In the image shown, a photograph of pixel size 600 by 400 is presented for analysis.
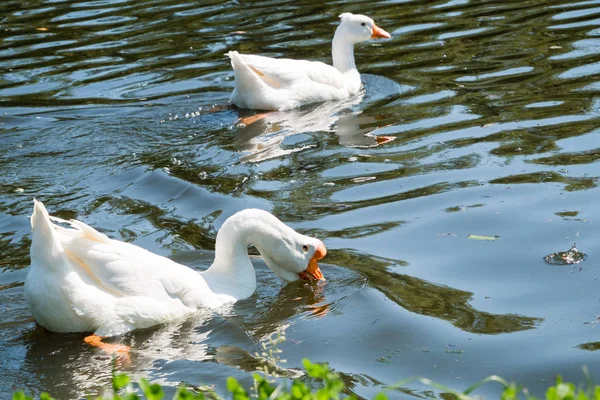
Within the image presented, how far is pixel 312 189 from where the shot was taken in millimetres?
8797

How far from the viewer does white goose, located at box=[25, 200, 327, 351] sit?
242 inches

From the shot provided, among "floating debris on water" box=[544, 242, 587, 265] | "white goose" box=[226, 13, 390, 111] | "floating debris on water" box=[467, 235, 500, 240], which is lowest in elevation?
"floating debris on water" box=[544, 242, 587, 265]

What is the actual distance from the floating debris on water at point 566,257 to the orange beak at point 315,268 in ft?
5.12

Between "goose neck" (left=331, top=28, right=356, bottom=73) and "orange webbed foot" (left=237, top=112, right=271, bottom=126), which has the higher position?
"goose neck" (left=331, top=28, right=356, bottom=73)

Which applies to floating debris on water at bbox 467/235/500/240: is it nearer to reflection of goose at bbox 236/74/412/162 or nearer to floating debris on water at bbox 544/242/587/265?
floating debris on water at bbox 544/242/587/265

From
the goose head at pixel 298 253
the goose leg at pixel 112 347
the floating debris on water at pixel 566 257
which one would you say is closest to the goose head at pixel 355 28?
the goose head at pixel 298 253

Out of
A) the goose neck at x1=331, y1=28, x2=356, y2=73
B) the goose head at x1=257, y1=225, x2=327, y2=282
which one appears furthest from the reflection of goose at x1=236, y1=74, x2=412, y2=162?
the goose head at x1=257, y1=225, x2=327, y2=282

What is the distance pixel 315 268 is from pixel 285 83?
5.04 metres

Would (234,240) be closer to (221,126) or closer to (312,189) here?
(312,189)

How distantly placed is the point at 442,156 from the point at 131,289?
12.9 feet

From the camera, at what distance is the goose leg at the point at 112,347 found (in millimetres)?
5988

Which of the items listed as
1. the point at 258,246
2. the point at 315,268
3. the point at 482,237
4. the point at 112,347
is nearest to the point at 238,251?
the point at 258,246

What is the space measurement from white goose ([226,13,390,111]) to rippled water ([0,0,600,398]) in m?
0.21

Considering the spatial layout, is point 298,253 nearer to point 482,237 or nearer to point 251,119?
point 482,237
